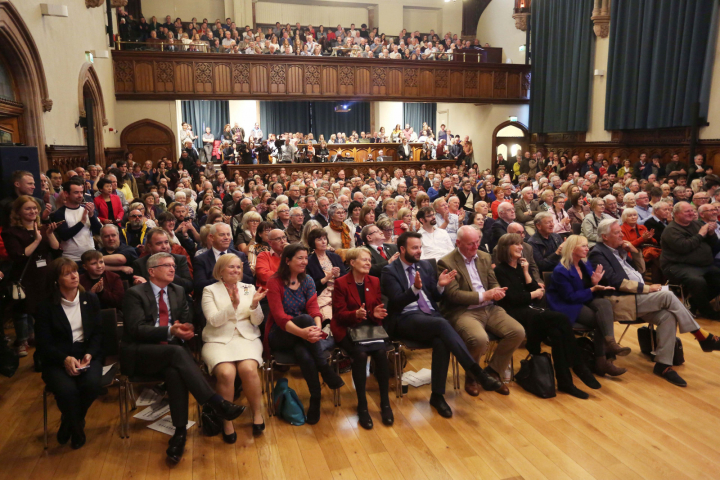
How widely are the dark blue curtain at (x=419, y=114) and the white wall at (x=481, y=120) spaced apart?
1.05 meters

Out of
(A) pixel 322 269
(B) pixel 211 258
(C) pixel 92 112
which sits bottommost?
(A) pixel 322 269

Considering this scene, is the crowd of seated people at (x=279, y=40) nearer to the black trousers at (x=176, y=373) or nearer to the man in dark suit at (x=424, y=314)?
the man in dark suit at (x=424, y=314)

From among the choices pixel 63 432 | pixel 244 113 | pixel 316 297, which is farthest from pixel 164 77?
pixel 63 432

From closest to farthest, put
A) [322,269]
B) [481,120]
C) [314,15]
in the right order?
[322,269]
[481,120]
[314,15]

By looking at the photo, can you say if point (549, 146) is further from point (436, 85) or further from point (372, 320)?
point (372, 320)

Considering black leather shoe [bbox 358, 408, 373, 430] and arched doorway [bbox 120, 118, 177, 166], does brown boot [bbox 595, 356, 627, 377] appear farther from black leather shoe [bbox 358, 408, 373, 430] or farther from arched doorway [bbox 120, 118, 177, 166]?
arched doorway [bbox 120, 118, 177, 166]

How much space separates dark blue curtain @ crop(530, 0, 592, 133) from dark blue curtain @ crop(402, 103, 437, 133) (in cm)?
480

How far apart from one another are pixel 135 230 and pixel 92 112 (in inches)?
250

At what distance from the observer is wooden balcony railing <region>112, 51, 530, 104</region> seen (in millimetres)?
13016

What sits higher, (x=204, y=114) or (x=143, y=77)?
(x=143, y=77)

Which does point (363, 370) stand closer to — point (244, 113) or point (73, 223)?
point (73, 223)

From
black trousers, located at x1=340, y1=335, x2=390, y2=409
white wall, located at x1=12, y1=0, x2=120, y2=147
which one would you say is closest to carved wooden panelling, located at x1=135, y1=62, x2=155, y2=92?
white wall, located at x1=12, y1=0, x2=120, y2=147

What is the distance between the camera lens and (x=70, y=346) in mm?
3170

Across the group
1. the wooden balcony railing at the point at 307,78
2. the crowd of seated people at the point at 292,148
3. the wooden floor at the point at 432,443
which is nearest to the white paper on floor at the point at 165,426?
the wooden floor at the point at 432,443
